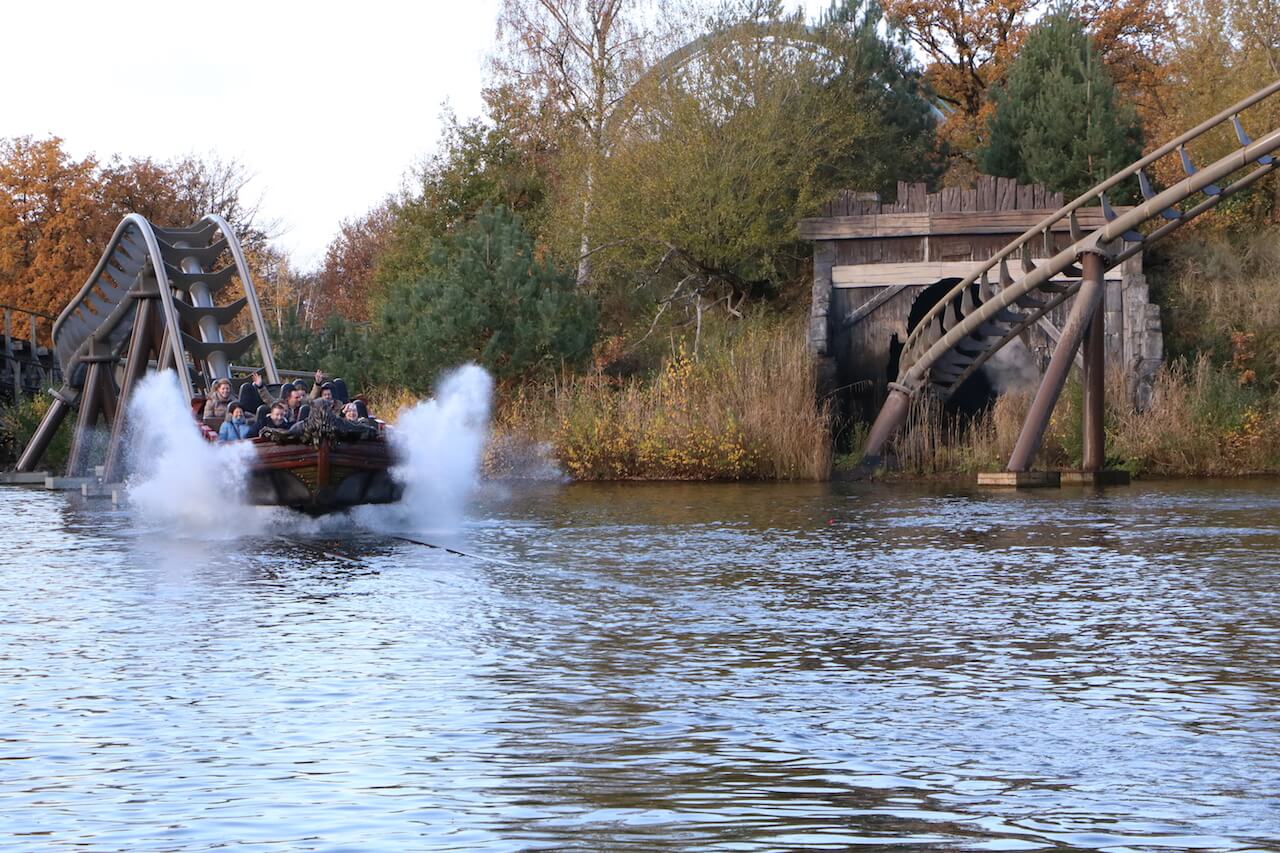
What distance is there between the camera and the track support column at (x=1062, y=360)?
3008 centimetres

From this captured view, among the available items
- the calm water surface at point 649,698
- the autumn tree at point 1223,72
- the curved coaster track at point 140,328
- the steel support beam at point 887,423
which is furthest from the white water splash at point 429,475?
the autumn tree at point 1223,72

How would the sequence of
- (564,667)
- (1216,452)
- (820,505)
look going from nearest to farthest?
1. (564,667)
2. (820,505)
3. (1216,452)

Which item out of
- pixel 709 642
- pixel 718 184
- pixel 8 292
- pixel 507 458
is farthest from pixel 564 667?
pixel 8 292

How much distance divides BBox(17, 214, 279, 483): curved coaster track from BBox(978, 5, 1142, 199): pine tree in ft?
55.7

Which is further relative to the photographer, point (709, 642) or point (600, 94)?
point (600, 94)

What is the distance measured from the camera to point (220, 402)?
2667 centimetres

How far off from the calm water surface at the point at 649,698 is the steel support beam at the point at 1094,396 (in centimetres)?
1117

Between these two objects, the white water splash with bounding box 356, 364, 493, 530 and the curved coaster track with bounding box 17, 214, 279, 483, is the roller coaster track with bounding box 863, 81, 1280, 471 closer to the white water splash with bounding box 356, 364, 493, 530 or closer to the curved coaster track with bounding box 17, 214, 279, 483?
the white water splash with bounding box 356, 364, 493, 530

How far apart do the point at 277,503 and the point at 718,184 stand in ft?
56.9

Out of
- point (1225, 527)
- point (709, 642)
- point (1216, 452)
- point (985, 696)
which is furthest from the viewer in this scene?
point (1216, 452)

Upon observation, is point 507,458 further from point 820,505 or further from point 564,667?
point 564,667

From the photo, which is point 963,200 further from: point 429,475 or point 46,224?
point 46,224

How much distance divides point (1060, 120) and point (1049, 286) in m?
10.4

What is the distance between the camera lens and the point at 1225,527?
858 inches
